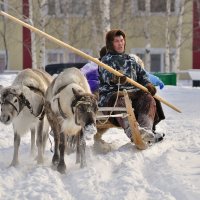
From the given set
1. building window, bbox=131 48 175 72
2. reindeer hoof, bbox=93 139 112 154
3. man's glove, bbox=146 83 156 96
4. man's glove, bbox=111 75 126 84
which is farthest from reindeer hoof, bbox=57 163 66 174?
building window, bbox=131 48 175 72

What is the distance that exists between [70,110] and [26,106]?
0.63 metres

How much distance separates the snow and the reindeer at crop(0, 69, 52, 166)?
0.27 m

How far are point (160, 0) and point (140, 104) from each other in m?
18.6

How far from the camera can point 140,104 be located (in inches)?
247

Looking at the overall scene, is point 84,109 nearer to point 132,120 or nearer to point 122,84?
point 132,120

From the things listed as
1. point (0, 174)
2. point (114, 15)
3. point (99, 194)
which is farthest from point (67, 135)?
point (114, 15)

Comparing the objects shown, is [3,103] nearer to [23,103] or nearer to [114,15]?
[23,103]

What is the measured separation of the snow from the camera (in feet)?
13.7

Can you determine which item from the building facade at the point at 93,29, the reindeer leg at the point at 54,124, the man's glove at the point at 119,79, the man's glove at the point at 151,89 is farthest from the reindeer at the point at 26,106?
the building facade at the point at 93,29

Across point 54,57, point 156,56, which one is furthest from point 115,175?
point 156,56

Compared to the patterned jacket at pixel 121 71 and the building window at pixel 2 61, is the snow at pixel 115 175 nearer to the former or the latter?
the patterned jacket at pixel 121 71

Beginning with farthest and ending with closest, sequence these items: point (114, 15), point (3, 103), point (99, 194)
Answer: point (114, 15) < point (3, 103) < point (99, 194)

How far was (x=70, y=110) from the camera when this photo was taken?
5152 millimetres

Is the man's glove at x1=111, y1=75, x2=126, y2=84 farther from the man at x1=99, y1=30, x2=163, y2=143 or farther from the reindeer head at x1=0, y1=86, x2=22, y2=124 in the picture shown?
the reindeer head at x1=0, y1=86, x2=22, y2=124
